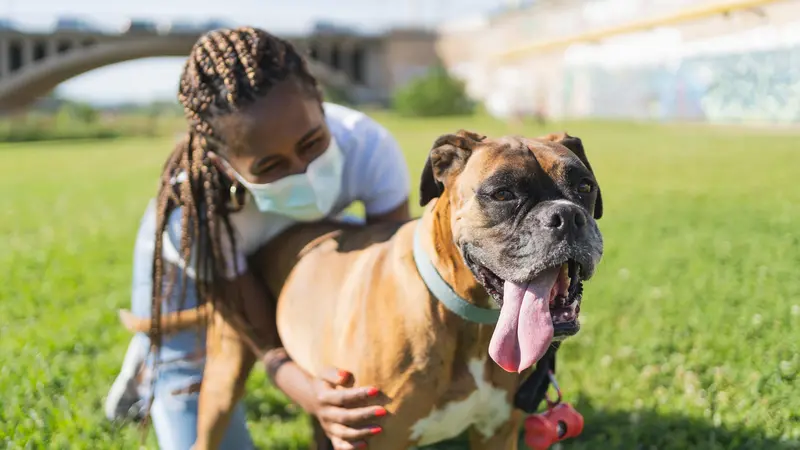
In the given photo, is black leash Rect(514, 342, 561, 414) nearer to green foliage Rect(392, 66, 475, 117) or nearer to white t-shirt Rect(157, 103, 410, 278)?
white t-shirt Rect(157, 103, 410, 278)

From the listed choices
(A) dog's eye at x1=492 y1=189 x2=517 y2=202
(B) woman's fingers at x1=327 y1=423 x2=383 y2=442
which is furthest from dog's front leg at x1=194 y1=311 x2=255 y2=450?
(A) dog's eye at x1=492 y1=189 x2=517 y2=202

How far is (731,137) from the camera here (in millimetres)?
20641

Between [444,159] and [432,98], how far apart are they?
4095 centimetres

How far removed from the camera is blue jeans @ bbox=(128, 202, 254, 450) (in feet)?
11.4

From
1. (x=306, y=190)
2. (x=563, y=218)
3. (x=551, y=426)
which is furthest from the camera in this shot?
(x=306, y=190)

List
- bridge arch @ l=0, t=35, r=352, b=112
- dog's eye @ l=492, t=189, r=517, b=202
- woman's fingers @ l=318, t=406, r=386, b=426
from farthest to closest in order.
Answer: bridge arch @ l=0, t=35, r=352, b=112 → woman's fingers @ l=318, t=406, r=386, b=426 → dog's eye @ l=492, t=189, r=517, b=202

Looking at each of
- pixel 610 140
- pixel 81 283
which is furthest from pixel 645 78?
pixel 81 283

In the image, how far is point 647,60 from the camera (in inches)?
1353

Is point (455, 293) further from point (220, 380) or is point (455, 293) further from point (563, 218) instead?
point (220, 380)

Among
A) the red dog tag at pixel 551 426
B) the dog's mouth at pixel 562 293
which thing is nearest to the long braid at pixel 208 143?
the dog's mouth at pixel 562 293

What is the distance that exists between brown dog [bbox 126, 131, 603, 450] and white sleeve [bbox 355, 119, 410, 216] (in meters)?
0.41

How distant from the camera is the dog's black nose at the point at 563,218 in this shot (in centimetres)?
219

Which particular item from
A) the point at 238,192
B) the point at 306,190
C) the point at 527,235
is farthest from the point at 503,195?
the point at 238,192

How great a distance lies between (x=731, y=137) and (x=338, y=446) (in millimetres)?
20143
